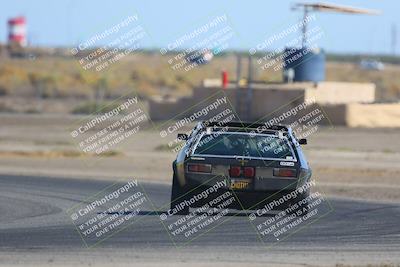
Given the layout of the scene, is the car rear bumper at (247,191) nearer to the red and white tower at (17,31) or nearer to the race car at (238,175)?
the race car at (238,175)

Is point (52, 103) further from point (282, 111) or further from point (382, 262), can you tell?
point (382, 262)

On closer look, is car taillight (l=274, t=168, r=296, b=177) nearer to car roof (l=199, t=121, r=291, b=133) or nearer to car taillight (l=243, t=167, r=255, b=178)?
car taillight (l=243, t=167, r=255, b=178)

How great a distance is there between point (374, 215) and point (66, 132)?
25706mm

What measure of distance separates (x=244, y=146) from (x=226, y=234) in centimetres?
272

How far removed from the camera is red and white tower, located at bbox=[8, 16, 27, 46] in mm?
119875

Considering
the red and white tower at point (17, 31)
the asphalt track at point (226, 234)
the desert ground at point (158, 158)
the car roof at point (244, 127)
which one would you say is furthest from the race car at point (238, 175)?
the red and white tower at point (17, 31)

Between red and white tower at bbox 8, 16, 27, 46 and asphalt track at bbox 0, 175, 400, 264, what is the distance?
101 m

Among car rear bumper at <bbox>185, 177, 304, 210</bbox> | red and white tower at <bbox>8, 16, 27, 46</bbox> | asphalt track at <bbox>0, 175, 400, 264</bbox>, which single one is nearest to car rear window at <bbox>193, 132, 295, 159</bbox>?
car rear bumper at <bbox>185, 177, 304, 210</bbox>

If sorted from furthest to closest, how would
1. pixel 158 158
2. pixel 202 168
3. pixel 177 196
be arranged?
pixel 158 158 < pixel 177 196 < pixel 202 168

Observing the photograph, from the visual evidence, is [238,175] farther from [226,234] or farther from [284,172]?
[226,234]

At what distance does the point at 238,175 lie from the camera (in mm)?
16719

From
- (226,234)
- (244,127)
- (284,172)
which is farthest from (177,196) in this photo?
(226,234)

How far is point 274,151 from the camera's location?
56.9 ft

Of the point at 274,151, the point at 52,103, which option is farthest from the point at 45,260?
the point at 52,103
